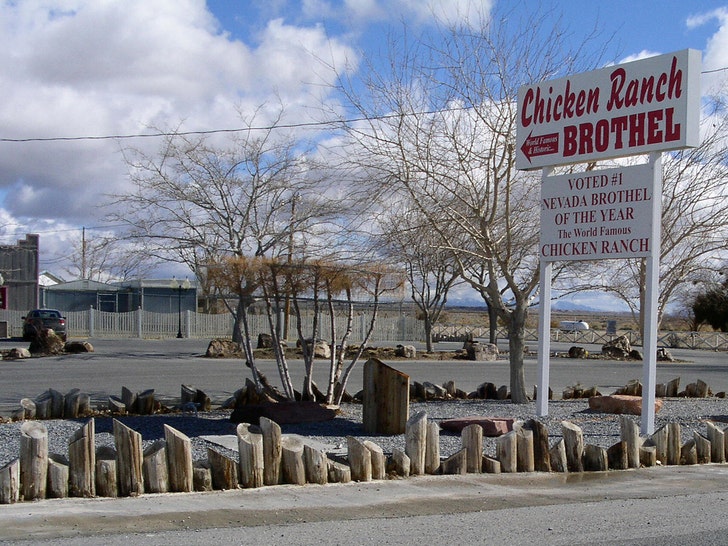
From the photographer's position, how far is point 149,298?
4953 cm

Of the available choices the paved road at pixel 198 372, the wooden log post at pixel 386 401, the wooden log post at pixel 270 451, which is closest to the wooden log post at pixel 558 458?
the wooden log post at pixel 386 401

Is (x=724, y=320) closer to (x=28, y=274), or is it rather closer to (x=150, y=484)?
(x=28, y=274)

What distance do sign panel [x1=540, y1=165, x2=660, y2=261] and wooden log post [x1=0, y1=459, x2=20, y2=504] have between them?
8.07 metres

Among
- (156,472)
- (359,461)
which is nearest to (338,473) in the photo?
(359,461)

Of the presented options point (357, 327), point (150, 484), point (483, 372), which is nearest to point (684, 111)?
point (150, 484)

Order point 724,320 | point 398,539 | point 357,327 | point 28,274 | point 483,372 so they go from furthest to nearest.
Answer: point 724,320 → point 28,274 → point 357,327 → point 483,372 → point 398,539

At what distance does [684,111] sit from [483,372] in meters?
15.6

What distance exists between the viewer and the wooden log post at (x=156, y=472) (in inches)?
307

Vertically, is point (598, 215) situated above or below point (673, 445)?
above

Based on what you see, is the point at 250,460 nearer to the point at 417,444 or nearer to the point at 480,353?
the point at 417,444

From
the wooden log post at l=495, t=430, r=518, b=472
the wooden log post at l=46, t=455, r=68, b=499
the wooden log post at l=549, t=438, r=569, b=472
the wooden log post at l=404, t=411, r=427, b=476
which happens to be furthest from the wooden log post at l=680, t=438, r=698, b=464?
the wooden log post at l=46, t=455, r=68, b=499

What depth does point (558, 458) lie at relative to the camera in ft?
31.4

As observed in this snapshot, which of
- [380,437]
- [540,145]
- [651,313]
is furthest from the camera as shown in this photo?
[540,145]

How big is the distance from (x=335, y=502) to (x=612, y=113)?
23.2 ft
